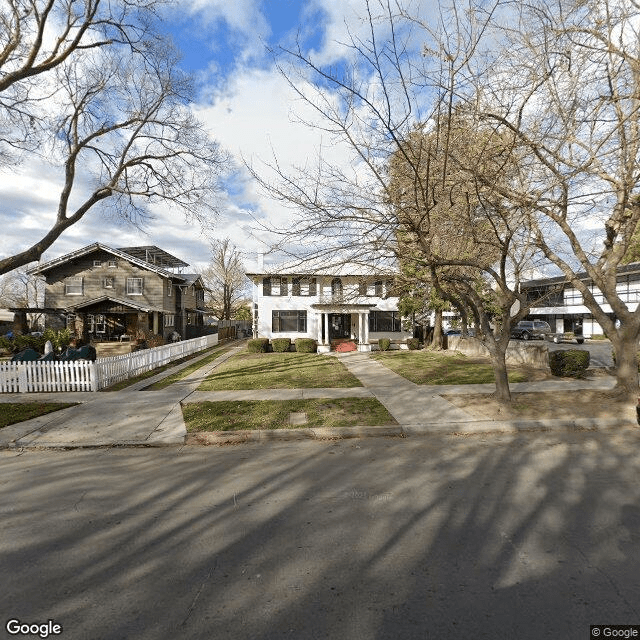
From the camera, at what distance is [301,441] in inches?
283

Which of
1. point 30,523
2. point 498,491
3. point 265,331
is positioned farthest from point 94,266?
point 498,491

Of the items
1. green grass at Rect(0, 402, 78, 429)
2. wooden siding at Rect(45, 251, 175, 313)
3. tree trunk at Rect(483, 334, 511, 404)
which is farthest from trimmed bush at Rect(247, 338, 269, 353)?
tree trunk at Rect(483, 334, 511, 404)

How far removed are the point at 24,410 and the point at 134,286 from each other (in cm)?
2215

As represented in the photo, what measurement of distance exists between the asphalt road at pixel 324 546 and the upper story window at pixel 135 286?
1009 inches

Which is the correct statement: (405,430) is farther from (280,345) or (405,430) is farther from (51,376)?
(280,345)

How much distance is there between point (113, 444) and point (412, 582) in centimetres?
588

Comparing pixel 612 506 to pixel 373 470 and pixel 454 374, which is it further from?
pixel 454 374

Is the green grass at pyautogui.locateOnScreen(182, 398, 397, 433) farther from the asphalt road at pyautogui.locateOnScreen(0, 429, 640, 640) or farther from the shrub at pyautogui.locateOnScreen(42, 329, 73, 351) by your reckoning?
the shrub at pyautogui.locateOnScreen(42, 329, 73, 351)

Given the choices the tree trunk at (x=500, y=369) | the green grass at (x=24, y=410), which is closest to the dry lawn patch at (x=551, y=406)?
the tree trunk at (x=500, y=369)

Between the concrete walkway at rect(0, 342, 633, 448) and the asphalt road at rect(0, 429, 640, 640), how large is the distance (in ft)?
3.99

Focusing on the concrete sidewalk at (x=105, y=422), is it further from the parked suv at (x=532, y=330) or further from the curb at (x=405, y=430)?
the parked suv at (x=532, y=330)

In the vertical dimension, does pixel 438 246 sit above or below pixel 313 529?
above

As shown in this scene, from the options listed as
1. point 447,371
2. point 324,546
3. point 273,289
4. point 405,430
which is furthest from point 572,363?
point 273,289

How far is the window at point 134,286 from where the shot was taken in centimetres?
2962
